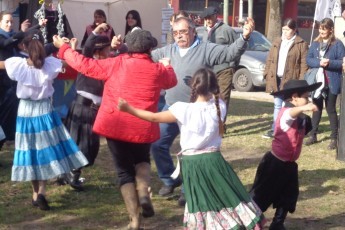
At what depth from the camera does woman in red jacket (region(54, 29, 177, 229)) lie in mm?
6344

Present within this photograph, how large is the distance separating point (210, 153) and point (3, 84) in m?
→ 4.90

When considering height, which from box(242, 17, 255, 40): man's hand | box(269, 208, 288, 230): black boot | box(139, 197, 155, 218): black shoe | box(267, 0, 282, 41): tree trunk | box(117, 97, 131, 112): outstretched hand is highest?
box(242, 17, 255, 40): man's hand

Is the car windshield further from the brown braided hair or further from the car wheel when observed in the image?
the brown braided hair

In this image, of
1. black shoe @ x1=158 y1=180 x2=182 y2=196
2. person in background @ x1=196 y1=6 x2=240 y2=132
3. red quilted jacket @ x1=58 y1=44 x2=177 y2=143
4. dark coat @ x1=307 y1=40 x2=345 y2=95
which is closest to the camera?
red quilted jacket @ x1=58 y1=44 x2=177 y2=143

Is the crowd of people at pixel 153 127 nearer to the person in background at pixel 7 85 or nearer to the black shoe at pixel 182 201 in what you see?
the black shoe at pixel 182 201

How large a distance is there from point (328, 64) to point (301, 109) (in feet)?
14.8

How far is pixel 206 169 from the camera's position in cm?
577

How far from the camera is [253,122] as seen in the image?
13.5 m

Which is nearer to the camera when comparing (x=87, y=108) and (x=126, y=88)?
(x=126, y=88)

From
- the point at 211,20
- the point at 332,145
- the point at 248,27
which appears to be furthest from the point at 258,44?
the point at 248,27

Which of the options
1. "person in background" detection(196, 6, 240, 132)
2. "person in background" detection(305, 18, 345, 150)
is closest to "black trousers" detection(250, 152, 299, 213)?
"person in background" detection(305, 18, 345, 150)

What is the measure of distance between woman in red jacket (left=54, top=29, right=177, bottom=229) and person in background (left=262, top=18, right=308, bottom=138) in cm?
509

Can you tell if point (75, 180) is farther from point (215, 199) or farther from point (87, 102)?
point (215, 199)

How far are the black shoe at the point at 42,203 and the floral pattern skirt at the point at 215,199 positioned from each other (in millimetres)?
1945
